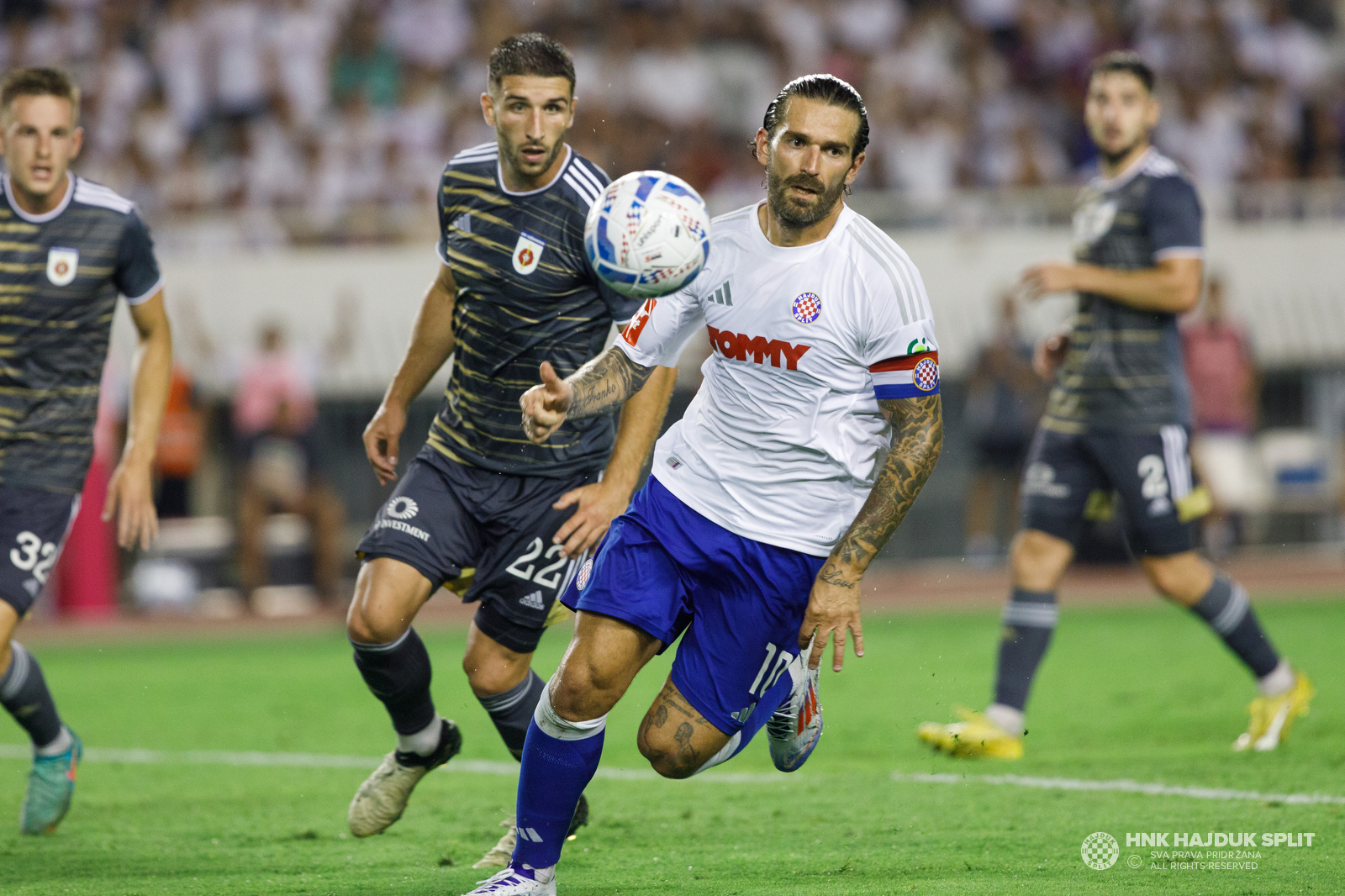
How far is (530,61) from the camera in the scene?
538cm

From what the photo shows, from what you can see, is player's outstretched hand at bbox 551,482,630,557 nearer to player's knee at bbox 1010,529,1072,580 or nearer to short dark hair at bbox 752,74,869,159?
short dark hair at bbox 752,74,869,159

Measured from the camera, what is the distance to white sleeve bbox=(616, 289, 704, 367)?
482cm

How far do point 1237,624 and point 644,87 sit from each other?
11085mm

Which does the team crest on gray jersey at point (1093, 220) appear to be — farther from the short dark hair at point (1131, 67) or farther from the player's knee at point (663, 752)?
the player's knee at point (663, 752)

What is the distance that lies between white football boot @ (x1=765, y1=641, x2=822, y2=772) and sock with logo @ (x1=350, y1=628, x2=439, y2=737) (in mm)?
1233

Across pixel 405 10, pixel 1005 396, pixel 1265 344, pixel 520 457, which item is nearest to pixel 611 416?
pixel 520 457

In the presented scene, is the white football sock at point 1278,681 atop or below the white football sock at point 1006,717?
atop

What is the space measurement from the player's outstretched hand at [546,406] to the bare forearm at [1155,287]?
11.2 feet

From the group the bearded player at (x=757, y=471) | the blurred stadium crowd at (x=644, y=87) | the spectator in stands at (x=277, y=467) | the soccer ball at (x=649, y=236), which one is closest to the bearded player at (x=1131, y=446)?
the bearded player at (x=757, y=471)

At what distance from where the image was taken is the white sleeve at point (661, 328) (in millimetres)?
4824

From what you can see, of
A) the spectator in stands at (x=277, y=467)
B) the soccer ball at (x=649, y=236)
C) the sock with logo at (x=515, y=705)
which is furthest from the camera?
the spectator in stands at (x=277, y=467)

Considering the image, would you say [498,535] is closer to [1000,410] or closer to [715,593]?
[715,593]

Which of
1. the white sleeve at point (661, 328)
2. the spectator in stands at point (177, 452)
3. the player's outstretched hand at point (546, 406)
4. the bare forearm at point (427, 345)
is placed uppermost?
the white sleeve at point (661, 328)

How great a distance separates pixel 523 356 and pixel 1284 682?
152 inches
